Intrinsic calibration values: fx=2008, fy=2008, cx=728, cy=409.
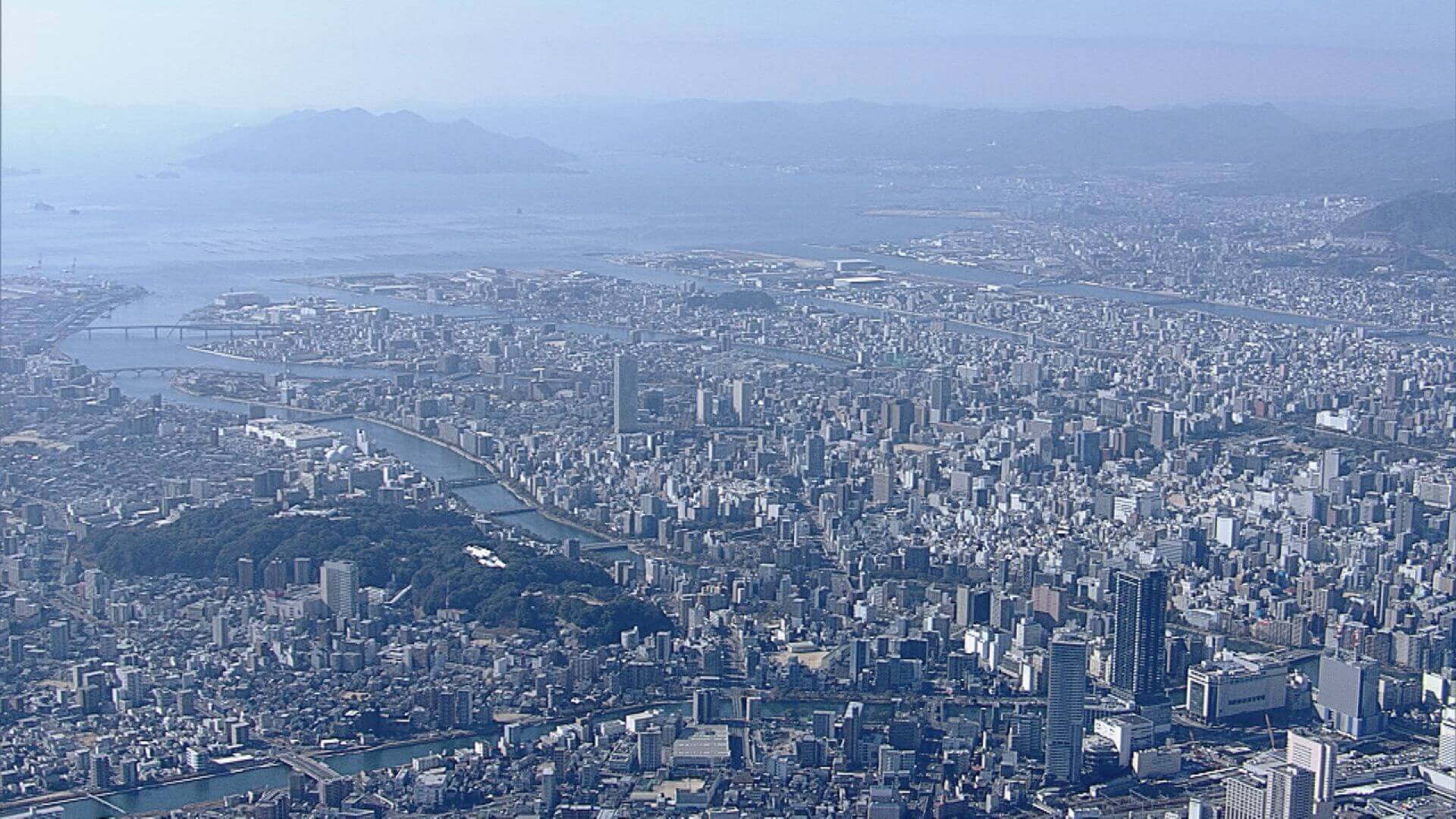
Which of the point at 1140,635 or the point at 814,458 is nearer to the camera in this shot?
the point at 1140,635

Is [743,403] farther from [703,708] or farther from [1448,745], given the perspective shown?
[1448,745]

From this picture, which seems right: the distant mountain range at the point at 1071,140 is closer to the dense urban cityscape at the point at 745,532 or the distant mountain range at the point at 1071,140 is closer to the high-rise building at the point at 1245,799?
the dense urban cityscape at the point at 745,532

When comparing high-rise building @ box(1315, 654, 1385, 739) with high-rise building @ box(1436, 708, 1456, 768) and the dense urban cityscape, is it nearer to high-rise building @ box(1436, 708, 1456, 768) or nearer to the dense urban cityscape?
the dense urban cityscape

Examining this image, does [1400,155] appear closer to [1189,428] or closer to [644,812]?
[1189,428]

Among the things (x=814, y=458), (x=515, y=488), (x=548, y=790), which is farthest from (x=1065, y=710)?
(x=515, y=488)

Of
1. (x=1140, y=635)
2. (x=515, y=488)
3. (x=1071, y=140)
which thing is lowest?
(x=515, y=488)

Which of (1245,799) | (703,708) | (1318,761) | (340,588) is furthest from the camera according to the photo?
(340,588)
